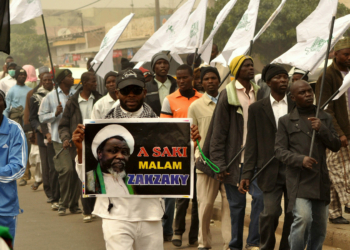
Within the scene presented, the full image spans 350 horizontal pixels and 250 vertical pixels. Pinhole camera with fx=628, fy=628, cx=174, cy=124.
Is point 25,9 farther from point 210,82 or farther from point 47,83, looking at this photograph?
point 210,82

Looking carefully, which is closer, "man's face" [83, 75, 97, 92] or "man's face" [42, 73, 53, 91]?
"man's face" [83, 75, 97, 92]

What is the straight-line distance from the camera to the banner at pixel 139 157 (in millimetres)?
4398

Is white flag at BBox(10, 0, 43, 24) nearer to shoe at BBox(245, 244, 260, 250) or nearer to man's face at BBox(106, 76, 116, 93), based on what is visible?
man's face at BBox(106, 76, 116, 93)

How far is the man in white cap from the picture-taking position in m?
4.26

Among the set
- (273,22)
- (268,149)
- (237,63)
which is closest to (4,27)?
(237,63)

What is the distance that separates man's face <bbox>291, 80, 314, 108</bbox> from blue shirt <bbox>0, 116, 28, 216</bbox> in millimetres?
2403

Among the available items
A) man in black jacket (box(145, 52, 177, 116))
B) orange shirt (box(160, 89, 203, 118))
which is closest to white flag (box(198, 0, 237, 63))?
man in black jacket (box(145, 52, 177, 116))

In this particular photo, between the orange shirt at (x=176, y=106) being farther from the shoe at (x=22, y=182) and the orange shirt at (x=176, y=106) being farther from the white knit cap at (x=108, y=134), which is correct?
the shoe at (x=22, y=182)

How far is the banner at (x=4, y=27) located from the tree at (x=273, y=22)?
2629 cm

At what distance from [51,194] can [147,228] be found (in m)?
6.75

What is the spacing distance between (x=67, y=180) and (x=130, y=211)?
17.9ft

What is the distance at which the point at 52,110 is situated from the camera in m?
9.94

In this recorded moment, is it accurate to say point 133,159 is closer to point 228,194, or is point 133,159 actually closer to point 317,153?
point 317,153

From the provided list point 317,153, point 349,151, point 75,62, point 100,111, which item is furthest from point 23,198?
point 75,62
